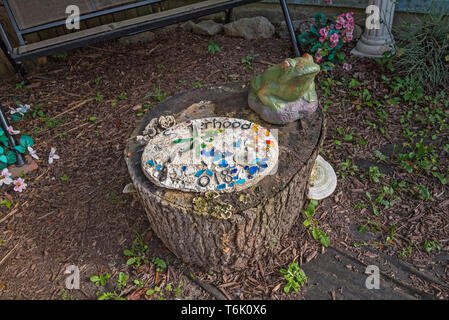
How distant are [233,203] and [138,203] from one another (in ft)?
3.34

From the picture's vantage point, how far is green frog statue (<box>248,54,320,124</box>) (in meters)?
1.84

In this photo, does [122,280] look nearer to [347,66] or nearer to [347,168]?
[347,168]

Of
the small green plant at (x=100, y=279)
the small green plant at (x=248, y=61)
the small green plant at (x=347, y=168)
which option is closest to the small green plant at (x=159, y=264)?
the small green plant at (x=100, y=279)

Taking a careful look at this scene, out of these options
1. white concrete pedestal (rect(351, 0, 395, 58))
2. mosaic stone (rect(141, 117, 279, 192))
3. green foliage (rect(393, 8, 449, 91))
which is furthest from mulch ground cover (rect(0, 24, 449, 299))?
mosaic stone (rect(141, 117, 279, 192))

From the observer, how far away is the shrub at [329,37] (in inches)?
134

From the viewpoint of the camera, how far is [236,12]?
439 centimetres

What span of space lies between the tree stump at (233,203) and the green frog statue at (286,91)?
73mm

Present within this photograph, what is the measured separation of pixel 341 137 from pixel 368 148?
24 centimetres

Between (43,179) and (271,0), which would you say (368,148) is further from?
(43,179)

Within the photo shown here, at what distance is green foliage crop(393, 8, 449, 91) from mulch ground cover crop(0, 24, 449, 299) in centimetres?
24

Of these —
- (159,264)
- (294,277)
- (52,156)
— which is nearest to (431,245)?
Answer: (294,277)

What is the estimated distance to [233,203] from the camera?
1658 mm

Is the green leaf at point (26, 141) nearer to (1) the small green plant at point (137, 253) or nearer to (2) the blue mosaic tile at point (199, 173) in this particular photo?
(1) the small green plant at point (137, 253)

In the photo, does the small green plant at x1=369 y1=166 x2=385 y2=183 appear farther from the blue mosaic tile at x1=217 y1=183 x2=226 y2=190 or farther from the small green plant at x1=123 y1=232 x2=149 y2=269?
the small green plant at x1=123 y1=232 x2=149 y2=269
